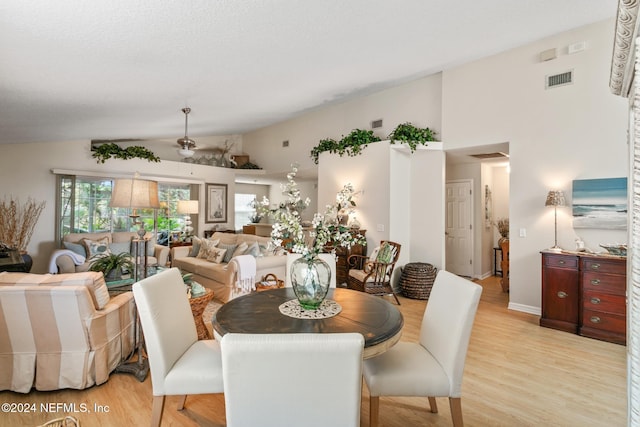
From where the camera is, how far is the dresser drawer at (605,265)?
10.7 feet

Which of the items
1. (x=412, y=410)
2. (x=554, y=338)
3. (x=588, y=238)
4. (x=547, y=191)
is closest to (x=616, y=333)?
(x=554, y=338)

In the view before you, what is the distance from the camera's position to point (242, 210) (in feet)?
35.5

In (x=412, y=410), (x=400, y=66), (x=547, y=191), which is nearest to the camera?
(x=412, y=410)

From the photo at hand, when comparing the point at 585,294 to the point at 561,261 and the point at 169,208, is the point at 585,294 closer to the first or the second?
the point at 561,261

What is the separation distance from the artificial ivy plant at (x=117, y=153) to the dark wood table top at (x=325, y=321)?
5784 mm

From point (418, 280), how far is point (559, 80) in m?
3.24

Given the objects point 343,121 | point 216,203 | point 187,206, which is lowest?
point 187,206

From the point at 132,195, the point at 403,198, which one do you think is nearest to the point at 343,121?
the point at 403,198

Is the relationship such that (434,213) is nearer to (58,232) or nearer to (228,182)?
(228,182)

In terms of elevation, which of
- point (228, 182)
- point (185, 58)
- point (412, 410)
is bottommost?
point (412, 410)

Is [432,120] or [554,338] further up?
[432,120]

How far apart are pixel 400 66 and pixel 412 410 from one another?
430cm

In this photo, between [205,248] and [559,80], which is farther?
[205,248]

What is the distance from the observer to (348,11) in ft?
9.14
